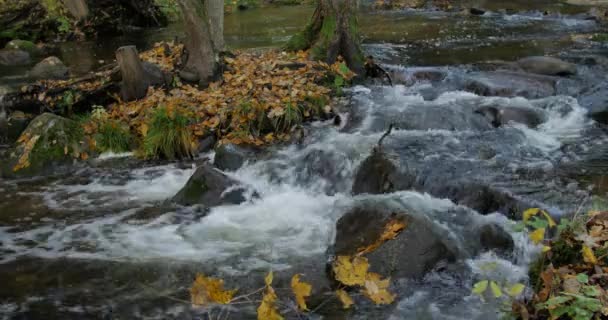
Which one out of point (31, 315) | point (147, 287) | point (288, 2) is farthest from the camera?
point (288, 2)

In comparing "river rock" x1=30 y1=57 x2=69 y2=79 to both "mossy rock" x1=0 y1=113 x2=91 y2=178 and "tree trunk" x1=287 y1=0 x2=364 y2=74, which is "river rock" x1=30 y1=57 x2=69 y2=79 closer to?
"mossy rock" x1=0 y1=113 x2=91 y2=178

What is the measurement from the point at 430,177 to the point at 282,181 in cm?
202

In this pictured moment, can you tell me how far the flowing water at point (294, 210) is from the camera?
473cm

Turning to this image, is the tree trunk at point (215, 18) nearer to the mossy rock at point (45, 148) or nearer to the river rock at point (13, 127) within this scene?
the mossy rock at point (45, 148)

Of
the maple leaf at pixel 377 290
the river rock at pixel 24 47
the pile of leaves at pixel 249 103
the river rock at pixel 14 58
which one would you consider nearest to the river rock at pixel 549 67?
the pile of leaves at pixel 249 103

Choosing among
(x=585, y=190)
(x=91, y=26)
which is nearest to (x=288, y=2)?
(x=91, y=26)

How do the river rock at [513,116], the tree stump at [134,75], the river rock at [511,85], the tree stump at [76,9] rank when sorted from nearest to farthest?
the river rock at [513,116] < the tree stump at [134,75] < the river rock at [511,85] < the tree stump at [76,9]

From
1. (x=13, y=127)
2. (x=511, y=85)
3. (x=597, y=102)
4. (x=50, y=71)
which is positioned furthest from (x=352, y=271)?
(x=50, y=71)

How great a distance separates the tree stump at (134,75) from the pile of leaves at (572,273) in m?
7.17

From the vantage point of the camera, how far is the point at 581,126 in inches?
329

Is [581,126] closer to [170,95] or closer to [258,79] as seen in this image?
[258,79]

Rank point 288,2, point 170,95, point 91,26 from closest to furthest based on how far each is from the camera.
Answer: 1. point 170,95
2. point 91,26
3. point 288,2

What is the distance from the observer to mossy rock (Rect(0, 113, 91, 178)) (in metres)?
8.03

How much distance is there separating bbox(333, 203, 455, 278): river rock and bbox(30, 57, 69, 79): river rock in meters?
9.83
